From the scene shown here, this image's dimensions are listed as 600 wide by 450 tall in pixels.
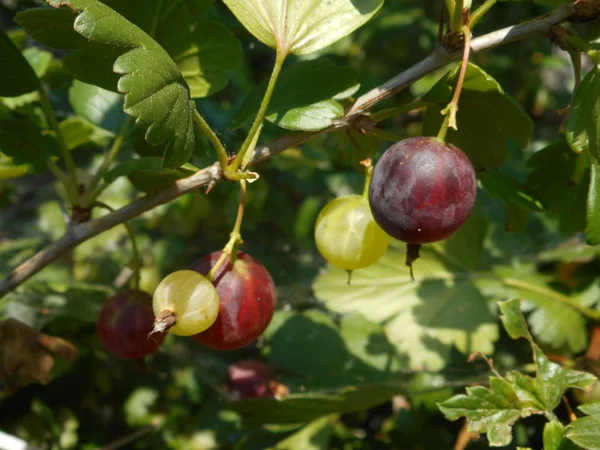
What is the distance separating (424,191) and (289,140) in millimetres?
286

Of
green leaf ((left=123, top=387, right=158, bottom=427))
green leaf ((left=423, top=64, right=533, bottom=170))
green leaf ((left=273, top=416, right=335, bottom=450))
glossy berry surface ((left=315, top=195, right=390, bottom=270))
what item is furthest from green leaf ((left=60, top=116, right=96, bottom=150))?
green leaf ((left=123, top=387, right=158, bottom=427))

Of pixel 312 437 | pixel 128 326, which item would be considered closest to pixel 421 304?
pixel 312 437

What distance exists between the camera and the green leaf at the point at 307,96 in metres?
0.96

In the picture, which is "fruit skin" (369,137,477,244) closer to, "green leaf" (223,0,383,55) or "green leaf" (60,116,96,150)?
"green leaf" (223,0,383,55)

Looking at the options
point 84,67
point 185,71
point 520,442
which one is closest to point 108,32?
point 84,67

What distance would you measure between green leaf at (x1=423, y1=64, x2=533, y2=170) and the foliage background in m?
0.15

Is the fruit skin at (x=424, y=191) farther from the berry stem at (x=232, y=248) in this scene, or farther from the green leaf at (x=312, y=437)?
the green leaf at (x=312, y=437)

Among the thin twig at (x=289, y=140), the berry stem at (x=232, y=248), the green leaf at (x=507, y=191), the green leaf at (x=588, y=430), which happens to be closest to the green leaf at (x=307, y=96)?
the thin twig at (x=289, y=140)

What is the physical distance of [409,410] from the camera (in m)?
1.69

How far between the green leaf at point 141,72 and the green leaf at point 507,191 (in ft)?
1.63

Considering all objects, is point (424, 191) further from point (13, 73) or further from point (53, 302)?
point (53, 302)

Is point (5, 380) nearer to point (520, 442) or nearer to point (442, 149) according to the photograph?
point (442, 149)

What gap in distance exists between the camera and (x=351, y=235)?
3.20 feet

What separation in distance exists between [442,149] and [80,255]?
1.63 meters
